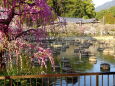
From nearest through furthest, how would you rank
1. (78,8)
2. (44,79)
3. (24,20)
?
(24,20), (44,79), (78,8)

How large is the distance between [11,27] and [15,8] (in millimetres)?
936

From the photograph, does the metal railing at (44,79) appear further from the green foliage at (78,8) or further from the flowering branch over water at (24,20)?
the green foliage at (78,8)

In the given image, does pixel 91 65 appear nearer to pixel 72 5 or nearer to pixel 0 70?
pixel 0 70

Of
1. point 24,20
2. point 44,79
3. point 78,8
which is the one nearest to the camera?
point 24,20

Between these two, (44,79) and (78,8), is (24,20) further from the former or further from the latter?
(78,8)

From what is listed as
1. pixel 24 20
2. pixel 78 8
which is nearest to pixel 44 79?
pixel 24 20

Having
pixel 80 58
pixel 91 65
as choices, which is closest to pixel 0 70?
pixel 91 65

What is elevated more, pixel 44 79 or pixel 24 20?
pixel 24 20

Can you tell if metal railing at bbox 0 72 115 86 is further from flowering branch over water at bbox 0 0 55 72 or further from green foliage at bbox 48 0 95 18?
green foliage at bbox 48 0 95 18

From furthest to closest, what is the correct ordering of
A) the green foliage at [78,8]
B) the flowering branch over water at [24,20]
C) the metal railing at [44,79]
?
the green foliage at [78,8]
the flowering branch over water at [24,20]
the metal railing at [44,79]

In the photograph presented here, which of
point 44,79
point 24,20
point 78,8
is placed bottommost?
point 44,79

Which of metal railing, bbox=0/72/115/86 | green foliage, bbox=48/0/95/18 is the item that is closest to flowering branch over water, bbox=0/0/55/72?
metal railing, bbox=0/72/115/86

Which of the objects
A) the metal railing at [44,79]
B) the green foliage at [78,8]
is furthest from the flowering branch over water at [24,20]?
the green foliage at [78,8]

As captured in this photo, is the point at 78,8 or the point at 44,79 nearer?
the point at 44,79
